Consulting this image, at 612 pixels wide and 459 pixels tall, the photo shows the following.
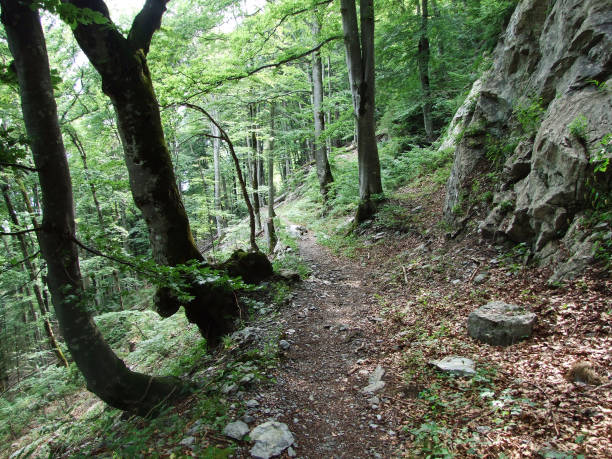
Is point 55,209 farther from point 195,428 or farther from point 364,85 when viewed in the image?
point 364,85

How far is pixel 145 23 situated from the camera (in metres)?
4.49

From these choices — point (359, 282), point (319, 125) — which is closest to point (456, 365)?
point (359, 282)

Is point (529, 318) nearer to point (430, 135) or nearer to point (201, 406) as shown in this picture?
point (201, 406)

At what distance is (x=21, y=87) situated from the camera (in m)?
2.96

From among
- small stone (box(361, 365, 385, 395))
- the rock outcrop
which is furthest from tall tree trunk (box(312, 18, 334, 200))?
small stone (box(361, 365, 385, 395))

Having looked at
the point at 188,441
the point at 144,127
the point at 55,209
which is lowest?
the point at 188,441

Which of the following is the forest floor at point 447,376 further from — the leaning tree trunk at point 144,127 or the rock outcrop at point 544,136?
the leaning tree trunk at point 144,127

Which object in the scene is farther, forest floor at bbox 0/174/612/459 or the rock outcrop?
the rock outcrop

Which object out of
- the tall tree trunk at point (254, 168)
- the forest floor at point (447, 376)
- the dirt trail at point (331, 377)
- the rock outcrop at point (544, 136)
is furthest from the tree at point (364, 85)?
the forest floor at point (447, 376)

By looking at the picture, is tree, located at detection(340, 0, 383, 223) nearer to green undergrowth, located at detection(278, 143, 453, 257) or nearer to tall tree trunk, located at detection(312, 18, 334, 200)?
green undergrowth, located at detection(278, 143, 453, 257)

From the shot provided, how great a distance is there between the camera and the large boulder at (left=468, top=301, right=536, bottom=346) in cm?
353

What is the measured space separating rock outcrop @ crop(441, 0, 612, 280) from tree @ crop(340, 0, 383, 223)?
293 centimetres

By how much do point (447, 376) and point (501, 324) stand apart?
0.94 metres

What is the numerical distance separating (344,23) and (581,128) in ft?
23.9
